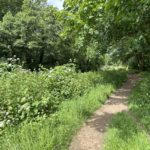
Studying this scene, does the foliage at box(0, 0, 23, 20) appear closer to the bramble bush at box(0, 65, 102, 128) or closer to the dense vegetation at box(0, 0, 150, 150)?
the dense vegetation at box(0, 0, 150, 150)

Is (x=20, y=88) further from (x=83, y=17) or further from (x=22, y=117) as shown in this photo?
(x=83, y=17)

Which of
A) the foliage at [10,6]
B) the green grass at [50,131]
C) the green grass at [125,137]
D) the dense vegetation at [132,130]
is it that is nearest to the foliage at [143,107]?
the dense vegetation at [132,130]

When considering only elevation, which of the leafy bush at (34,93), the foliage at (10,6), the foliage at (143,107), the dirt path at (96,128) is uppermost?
the foliage at (10,6)

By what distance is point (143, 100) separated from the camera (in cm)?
870


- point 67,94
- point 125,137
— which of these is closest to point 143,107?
point 67,94

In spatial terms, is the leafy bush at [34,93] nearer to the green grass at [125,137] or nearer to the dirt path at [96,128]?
the dirt path at [96,128]

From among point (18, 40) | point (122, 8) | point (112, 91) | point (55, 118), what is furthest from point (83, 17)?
point (18, 40)

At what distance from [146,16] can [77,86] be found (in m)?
3.08

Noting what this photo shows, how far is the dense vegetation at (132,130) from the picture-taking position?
16.6ft

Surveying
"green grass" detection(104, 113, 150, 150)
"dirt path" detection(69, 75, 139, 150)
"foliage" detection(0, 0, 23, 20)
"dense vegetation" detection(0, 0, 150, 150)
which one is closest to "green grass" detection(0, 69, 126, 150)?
"dense vegetation" detection(0, 0, 150, 150)

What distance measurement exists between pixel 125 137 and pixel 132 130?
459mm

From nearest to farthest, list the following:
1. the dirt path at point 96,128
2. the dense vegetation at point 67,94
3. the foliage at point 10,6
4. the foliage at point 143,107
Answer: the dense vegetation at point 67,94 < the dirt path at point 96,128 < the foliage at point 143,107 < the foliage at point 10,6

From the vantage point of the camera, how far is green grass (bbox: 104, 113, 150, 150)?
197 inches

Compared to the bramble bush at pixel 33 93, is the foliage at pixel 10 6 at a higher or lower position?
higher
